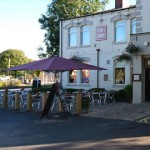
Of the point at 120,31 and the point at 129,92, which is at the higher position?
the point at 120,31

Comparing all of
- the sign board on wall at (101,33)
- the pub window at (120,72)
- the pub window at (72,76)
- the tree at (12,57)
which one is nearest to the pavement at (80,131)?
the pub window at (120,72)

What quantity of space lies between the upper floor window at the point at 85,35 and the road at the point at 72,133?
13.0 m

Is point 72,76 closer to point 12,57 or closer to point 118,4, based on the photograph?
point 118,4

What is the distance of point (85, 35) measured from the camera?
27.7 m

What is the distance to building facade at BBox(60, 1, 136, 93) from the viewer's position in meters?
24.9

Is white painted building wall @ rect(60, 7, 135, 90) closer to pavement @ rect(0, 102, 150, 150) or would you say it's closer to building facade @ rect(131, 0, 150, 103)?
building facade @ rect(131, 0, 150, 103)

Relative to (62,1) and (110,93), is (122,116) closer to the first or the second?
(110,93)

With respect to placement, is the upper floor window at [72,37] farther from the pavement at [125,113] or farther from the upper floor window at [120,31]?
the pavement at [125,113]

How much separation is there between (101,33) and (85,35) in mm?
1841

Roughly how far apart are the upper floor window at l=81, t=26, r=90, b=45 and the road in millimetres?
12971

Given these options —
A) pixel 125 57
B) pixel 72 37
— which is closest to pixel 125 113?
pixel 125 57

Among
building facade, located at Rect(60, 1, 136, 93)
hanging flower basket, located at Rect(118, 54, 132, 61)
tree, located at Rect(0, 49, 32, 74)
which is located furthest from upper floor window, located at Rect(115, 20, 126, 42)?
tree, located at Rect(0, 49, 32, 74)

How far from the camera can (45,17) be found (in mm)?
38094

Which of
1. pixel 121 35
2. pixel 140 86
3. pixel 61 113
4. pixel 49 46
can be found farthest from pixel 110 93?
pixel 49 46
